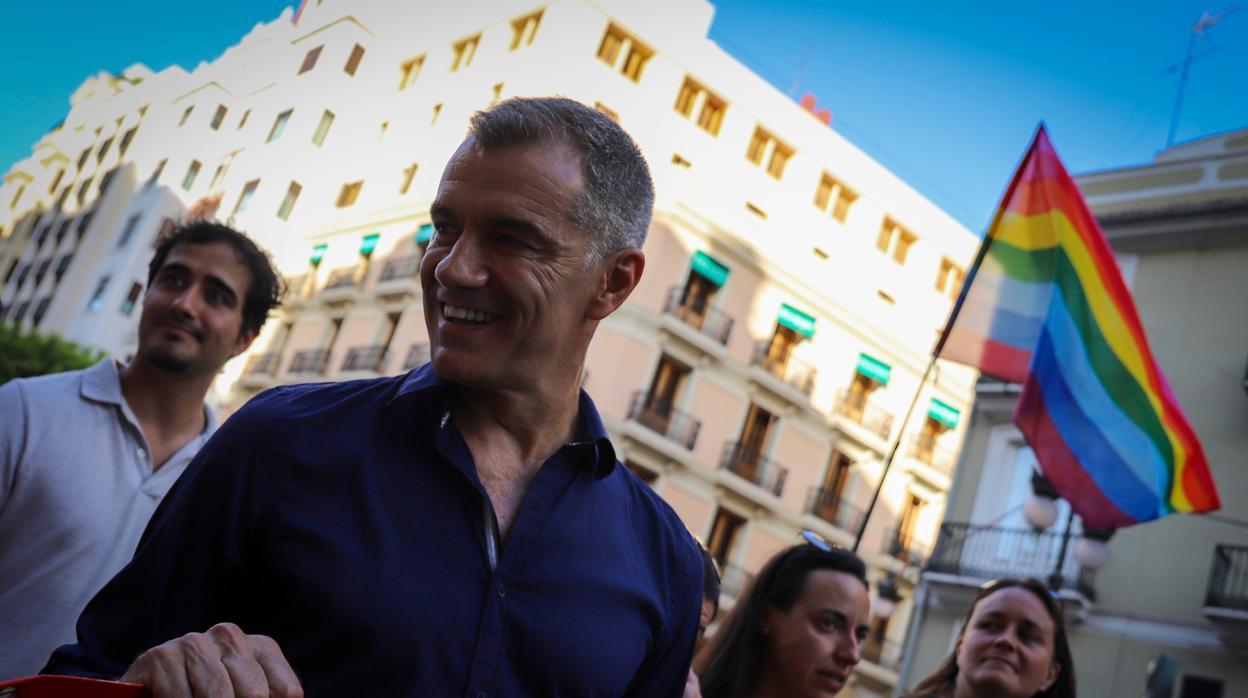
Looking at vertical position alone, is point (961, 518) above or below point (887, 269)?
below

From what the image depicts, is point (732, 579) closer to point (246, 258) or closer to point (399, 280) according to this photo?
point (399, 280)

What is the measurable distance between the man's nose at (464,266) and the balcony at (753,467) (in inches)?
921

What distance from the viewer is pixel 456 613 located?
144cm

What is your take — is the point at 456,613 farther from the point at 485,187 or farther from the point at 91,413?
the point at 91,413

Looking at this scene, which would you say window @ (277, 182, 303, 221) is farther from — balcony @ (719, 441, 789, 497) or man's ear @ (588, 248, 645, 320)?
man's ear @ (588, 248, 645, 320)

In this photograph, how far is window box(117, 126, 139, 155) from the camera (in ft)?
105

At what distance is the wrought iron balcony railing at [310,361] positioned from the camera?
2786 cm

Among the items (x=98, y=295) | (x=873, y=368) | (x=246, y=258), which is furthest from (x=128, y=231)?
(x=246, y=258)

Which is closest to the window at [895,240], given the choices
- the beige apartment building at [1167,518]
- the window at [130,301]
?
the beige apartment building at [1167,518]

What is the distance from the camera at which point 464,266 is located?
1568mm

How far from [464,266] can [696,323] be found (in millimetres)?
23430

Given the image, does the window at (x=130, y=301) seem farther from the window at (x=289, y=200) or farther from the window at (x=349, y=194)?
the window at (x=349, y=194)

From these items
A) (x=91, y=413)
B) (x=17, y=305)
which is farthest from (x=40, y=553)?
(x=17, y=305)

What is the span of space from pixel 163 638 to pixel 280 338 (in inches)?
1157
